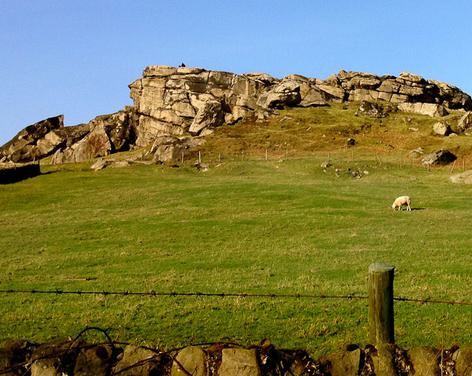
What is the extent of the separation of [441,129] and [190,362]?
343ft

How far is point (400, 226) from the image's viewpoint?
115 feet

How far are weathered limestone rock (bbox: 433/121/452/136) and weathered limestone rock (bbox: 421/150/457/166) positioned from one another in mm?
26888

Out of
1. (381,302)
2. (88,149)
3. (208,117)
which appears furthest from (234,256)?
(88,149)

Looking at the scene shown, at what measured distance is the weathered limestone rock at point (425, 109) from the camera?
5162 inches

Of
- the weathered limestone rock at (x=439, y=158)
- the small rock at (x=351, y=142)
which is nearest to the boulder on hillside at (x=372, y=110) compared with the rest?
the small rock at (x=351, y=142)

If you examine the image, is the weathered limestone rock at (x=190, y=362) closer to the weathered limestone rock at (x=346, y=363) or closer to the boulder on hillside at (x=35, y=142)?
the weathered limestone rock at (x=346, y=363)

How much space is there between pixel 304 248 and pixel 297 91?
357 feet

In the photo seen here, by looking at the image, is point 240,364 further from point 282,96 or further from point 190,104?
point 190,104

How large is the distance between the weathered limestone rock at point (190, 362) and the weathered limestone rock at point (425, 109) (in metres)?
133

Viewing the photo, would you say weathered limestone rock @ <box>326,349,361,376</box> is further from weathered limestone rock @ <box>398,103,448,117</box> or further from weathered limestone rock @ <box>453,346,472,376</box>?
weathered limestone rock @ <box>398,103,448,117</box>

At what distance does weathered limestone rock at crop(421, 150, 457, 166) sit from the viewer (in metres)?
75.2

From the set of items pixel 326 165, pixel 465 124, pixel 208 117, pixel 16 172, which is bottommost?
pixel 16 172

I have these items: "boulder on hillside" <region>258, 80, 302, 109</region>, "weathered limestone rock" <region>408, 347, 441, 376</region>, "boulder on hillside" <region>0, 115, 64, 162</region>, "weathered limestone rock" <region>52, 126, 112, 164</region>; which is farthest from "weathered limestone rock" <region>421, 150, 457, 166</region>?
"boulder on hillside" <region>0, 115, 64, 162</region>

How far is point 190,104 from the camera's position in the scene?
448ft
